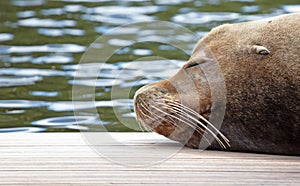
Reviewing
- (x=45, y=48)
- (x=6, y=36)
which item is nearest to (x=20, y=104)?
(x=45, y=48)

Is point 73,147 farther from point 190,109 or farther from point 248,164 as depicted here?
point 248,164

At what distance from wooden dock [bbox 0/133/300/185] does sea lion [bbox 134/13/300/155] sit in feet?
0.35

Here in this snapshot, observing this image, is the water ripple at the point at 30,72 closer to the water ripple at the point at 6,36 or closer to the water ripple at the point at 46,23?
the water ripple at the point at 6,36

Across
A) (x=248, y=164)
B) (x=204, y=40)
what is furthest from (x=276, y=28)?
(x=248, y=164)

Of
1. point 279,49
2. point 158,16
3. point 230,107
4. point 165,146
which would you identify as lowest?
point 158,16

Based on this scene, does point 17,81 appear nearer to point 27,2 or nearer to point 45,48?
point 45,48

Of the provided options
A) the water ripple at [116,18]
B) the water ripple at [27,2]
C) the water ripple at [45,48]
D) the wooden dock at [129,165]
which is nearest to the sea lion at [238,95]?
the wooden dock at [129,165]

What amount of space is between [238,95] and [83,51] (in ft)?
16.6

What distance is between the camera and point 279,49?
16.7 feet

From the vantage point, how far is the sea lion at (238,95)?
196 inches

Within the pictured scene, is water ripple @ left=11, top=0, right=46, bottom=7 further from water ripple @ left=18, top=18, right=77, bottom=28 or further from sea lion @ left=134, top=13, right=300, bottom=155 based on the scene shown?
sea lion @ left=134, top=13, right=300, bottom=155

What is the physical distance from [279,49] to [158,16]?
6.72 metres

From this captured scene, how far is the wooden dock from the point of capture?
4.56m

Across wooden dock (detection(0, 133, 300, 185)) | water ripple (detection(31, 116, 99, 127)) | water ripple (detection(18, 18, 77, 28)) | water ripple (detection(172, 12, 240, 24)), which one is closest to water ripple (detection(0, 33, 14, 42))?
water ripple (detection(18, 18, 77, 28))
